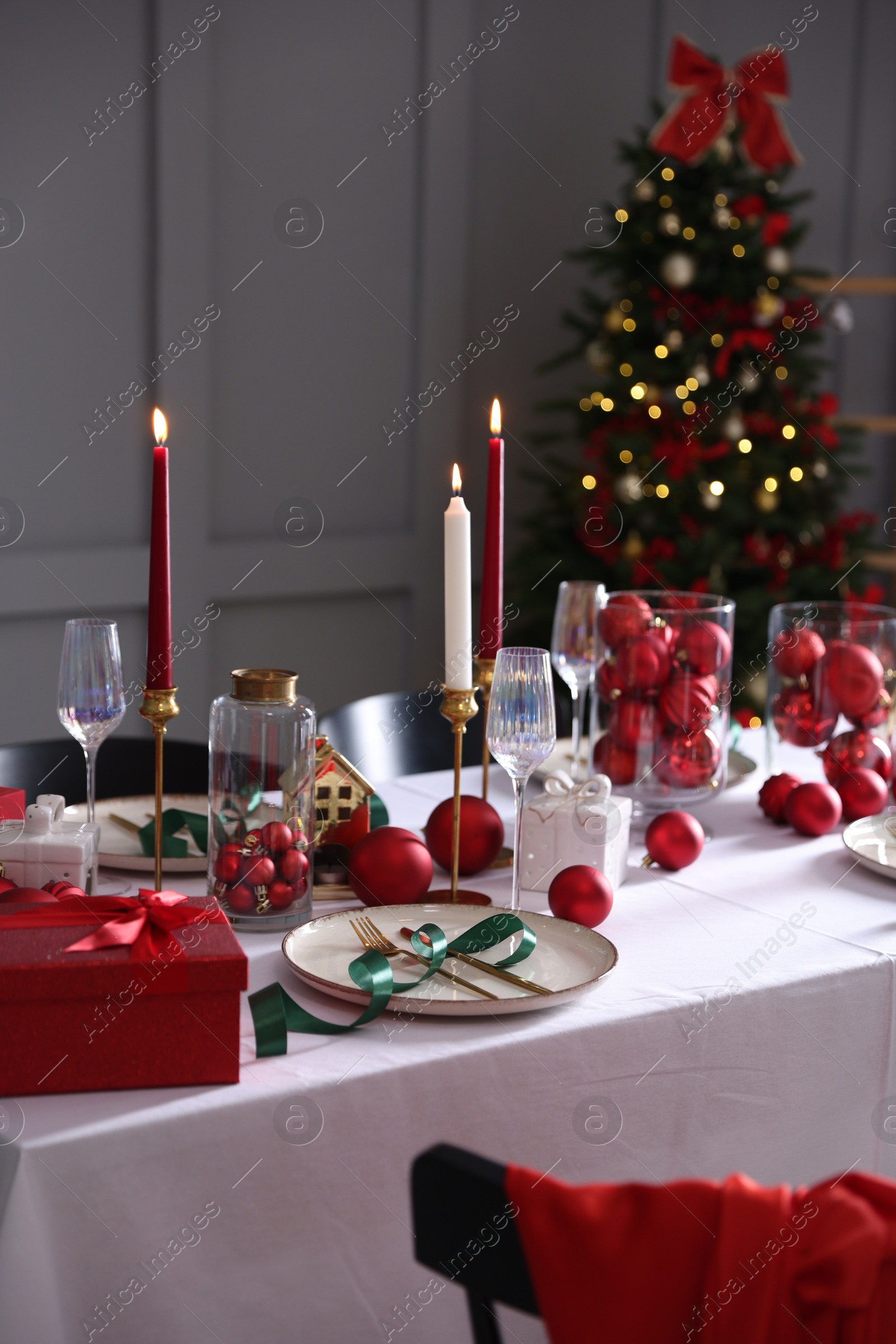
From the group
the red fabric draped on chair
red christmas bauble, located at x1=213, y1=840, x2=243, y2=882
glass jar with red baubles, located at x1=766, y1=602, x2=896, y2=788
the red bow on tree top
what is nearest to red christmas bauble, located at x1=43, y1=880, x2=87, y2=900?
red christmas bauble, located at x1=213, y1=840, x2=243, y2=882

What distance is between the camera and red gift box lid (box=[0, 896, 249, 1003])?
851 millimetres

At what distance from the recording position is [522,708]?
1158mm

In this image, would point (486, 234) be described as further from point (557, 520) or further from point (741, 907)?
point (741, 907)

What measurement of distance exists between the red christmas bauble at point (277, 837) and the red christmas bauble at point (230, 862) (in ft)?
0.08

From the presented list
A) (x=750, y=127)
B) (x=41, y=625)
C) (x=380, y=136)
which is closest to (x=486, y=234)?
(x=380, y=136)

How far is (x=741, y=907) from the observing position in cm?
130

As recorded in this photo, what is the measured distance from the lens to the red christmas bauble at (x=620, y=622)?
4.90 ft

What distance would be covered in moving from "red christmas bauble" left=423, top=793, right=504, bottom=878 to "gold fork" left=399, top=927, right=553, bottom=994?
24cm

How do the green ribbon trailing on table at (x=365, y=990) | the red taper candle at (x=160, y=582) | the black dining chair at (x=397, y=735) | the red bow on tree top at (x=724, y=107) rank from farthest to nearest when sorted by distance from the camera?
the red bow on tree top at (x=724, y=107) < the black dining chair at (x=397, y=735) < the red taper candle at (x=160, y=582) < the green ribbon trailing on table at (x=365, y=990)

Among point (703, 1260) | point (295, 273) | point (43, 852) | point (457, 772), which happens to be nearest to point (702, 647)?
point (457, 772)

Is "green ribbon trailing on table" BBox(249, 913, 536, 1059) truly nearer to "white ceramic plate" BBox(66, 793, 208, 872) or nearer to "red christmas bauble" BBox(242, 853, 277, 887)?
"red christmas bauble" BBox(242, 853, 277, 887)

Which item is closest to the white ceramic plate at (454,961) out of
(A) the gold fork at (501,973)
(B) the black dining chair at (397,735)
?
(A) the gold fork at (501,973)

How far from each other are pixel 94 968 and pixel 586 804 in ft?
1.90

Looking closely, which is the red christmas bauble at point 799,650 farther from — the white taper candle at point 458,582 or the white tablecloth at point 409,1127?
the white taper candle at point 458,582
